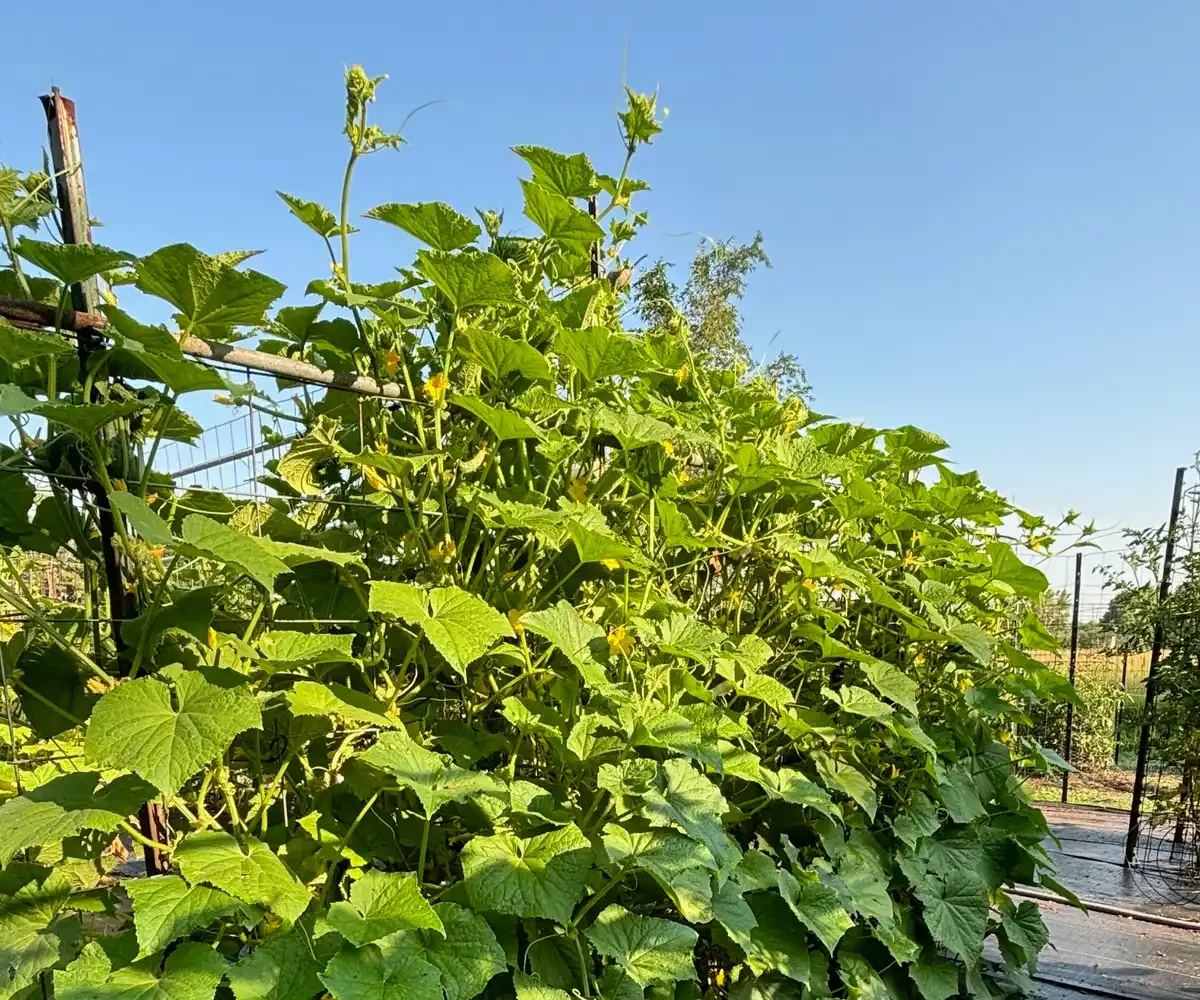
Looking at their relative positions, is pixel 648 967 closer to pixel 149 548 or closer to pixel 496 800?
pixel 496 800

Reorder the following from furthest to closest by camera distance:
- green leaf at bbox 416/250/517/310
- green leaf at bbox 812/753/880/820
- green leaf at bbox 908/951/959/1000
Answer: green leaf at bbox 908/951/959/1000 < green leaf at bbox 812/753/880/820 < green leaf at bbox 416/250/517/310

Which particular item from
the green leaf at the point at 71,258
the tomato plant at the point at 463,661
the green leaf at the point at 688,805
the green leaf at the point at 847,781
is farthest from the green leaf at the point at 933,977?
the green leaf at the point at 71,258

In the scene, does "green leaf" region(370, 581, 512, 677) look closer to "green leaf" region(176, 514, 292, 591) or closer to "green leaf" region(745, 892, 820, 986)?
"green leaf" region(176, 514, 292, 591)

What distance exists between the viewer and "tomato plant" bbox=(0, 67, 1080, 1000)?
94 cm

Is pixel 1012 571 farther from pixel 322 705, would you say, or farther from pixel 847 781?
pixel 322 705

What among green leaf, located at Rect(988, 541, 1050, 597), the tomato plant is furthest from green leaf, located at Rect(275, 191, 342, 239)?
green leaf, located at Rect(988, 541, 1050, 597)

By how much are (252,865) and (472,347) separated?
2.61 ft

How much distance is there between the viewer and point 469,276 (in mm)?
1211

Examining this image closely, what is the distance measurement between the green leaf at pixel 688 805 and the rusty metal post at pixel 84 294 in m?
0.70

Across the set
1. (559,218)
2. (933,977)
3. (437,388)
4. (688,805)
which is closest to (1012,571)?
(933,977)

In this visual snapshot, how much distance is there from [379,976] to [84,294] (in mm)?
920

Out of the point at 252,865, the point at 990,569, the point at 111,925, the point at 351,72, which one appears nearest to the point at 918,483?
the point at 990,569

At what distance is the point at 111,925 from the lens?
141 cm

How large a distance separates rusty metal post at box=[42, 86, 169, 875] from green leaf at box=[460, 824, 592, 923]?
0.42 metres
